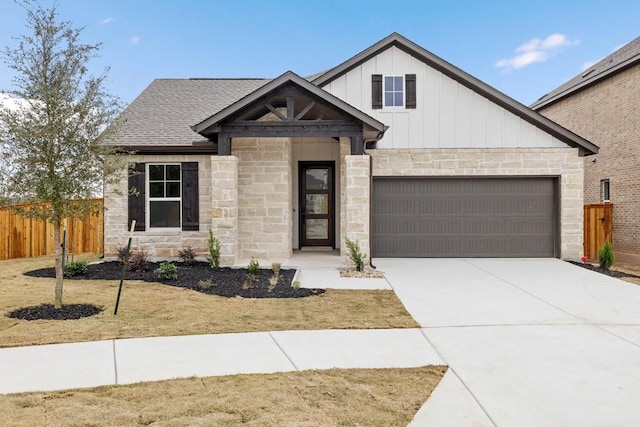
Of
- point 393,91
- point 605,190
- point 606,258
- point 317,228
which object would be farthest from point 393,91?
point 605,190

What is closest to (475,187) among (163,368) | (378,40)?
(378,40)

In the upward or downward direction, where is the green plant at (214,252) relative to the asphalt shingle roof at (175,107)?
downward

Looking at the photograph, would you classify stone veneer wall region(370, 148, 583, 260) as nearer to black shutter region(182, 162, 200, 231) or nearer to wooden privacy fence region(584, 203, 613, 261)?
wooden privacy fence region(584, 203, 613, 261)

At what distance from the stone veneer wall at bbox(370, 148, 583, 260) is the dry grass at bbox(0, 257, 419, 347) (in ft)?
18.3

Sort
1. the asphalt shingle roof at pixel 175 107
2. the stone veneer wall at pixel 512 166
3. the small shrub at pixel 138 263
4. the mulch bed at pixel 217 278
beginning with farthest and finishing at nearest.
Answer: the stone veneer wall at pixel 512 166, the asphalt shingle roof at pixel 175 107, the small shrub at pixel 138 263, the mulch bed at pixel 217 278

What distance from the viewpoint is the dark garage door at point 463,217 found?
511 inches

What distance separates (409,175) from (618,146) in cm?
842

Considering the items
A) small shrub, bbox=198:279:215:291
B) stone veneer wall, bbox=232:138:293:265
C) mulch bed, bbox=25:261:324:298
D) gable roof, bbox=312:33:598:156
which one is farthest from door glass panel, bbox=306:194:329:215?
small shrub, bbox=198:279:215:291

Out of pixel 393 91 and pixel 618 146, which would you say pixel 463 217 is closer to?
pixel 393 91

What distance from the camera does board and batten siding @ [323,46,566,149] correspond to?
1277 cm

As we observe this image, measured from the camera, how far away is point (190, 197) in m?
12.1

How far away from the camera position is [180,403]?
3.65 m

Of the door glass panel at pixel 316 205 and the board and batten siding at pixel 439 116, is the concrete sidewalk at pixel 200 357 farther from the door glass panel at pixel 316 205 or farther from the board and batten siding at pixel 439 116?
the door glass panel at pixel 316 205

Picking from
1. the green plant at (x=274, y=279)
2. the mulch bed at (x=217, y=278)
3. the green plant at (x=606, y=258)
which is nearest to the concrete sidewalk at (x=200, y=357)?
the mulch bed at (x=217, y=278)
